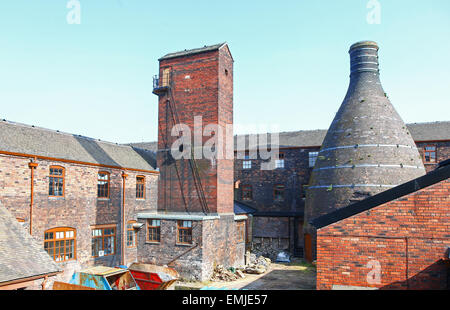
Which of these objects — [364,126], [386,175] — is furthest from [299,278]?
[364,126]

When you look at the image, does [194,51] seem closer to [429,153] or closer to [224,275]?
[224,275]

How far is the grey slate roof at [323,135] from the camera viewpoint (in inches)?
1068

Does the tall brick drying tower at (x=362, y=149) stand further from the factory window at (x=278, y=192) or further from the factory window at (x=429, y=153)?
the factory window at (x=429, y=153)

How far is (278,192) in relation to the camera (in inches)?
1147

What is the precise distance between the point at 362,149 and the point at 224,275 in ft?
35.6

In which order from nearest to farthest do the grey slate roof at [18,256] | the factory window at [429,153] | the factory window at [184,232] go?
the grey slate roof at [18,256] → the factory window at [184,232] → the factory window at [429,153]

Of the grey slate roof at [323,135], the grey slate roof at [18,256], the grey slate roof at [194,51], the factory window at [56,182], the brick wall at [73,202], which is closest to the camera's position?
the grey slate roof at [18,256]

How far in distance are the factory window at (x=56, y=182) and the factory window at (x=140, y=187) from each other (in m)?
4.77

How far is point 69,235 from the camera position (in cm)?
1594

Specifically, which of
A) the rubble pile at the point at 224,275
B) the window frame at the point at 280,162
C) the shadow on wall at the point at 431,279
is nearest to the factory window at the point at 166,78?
the rubble pile at the point at 224,275

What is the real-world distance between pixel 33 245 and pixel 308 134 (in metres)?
24.3

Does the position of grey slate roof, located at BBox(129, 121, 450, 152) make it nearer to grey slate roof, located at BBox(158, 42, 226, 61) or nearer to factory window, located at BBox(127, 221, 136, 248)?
grey slate roof, located at BBox(158, 42, 226, 61)

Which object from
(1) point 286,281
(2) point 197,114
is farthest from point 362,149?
(2) point 197,114

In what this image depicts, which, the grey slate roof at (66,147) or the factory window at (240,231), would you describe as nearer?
the grey slate roof at (66,147)
